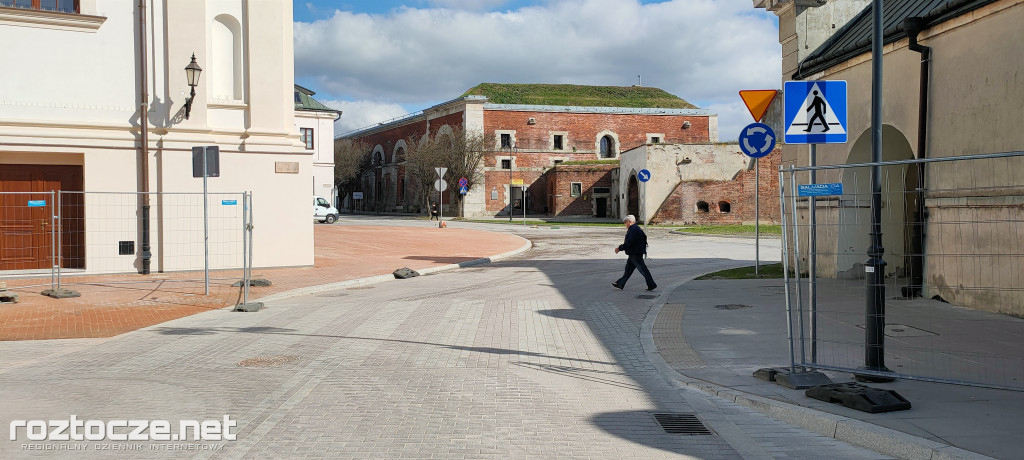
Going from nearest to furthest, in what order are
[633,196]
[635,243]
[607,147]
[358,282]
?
1. [635,243]
2. [358,282]
3. [633,196]
4. [607,147]

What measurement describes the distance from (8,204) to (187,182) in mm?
3524

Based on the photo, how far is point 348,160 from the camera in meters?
81.8

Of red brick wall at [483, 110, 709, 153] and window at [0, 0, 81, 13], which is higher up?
red brick wall at [483, 110, 709, 153]

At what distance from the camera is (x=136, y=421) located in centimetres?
582

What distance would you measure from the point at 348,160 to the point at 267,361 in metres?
75.6

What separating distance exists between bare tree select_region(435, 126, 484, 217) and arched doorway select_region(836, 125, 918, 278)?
5045 cm

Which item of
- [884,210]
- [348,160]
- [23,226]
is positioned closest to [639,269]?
[884,210]

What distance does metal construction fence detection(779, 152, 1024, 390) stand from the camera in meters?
6.79

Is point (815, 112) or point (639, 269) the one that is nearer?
point (815, 112)

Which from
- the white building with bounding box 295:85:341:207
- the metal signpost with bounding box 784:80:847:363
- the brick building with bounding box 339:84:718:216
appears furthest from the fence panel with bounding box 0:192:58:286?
the brick building with bounding box 339:84:718:216

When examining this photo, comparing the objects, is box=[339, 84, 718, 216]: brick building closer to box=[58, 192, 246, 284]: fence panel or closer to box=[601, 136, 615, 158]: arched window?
box=[601, 136, 615, 158]: arched window

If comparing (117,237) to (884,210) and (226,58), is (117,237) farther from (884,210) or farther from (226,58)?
(884,210)

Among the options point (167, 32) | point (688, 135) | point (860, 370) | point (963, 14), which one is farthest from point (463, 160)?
point (860, 370)

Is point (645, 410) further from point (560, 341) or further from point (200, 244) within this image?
point (200, 244)
